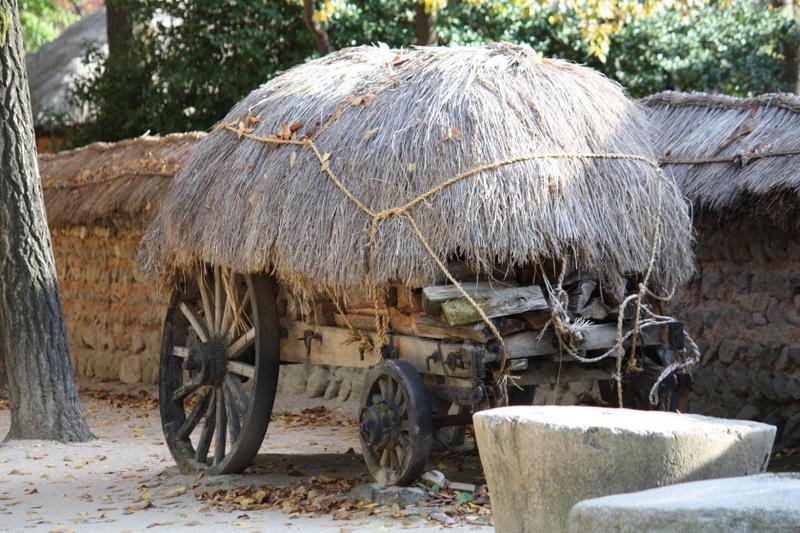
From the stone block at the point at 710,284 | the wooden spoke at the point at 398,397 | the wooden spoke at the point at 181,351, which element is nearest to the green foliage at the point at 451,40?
the stone block at the point at 710,284

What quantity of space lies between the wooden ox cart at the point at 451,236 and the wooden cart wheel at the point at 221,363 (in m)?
0.03

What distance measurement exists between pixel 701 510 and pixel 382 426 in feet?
10.2

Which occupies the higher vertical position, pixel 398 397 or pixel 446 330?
pixel 446 330

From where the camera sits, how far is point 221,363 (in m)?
7.73

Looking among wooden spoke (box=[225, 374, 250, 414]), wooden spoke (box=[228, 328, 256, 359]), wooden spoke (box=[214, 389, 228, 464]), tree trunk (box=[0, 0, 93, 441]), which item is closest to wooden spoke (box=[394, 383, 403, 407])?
wooden spoke (box=[228, 328, 256, 359])

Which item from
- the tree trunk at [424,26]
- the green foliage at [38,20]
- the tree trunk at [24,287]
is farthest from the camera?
the green foliage at [38,20]

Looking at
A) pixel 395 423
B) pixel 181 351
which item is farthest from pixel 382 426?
pixel 181 351

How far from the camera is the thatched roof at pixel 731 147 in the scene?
7.57m

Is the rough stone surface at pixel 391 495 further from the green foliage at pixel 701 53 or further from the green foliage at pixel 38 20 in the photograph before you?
the green foliage at pixel 38 20

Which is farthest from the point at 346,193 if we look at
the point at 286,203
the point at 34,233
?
the point at 34,233

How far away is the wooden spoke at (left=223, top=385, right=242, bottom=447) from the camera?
7.50m

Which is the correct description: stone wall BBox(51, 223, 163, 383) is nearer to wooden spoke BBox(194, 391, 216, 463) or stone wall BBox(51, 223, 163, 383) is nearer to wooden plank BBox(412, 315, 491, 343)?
wooden spoke BBox(194, 391, 216, 463)

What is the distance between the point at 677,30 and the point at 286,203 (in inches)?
341

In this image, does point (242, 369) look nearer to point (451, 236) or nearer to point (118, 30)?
point (451, 236)
